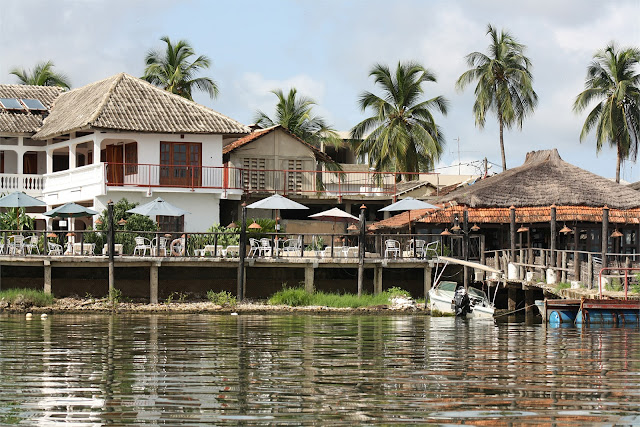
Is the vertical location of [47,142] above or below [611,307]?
above

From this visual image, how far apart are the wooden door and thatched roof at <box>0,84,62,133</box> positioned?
11.0ft

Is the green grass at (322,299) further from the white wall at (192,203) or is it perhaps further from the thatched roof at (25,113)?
the thatched roof at (25,113)

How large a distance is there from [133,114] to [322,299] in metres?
11.8

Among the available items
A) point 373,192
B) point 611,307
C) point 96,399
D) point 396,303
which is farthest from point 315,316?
point 96,399

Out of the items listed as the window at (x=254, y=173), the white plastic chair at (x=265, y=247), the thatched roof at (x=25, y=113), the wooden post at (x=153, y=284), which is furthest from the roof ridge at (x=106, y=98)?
the white plastic chair at (x=265, y=247)

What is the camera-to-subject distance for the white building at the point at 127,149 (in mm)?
41156

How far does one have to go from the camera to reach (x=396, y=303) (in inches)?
1384

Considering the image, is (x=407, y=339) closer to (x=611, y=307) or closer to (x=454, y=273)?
(x=611, y=307)

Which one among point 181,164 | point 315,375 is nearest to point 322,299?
point 181,164

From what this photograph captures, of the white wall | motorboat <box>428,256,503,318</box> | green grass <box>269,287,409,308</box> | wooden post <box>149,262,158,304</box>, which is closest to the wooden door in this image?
the white wall

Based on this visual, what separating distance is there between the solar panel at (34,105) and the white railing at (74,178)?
3556mm

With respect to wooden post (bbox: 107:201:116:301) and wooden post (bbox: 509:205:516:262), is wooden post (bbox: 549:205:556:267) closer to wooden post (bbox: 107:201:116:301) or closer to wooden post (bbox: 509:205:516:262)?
wooden post (bbox: 509:205:516:262)

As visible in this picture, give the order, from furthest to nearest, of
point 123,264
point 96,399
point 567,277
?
point 123,264
point 567,277
point 96,399

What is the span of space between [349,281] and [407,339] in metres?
14.3
